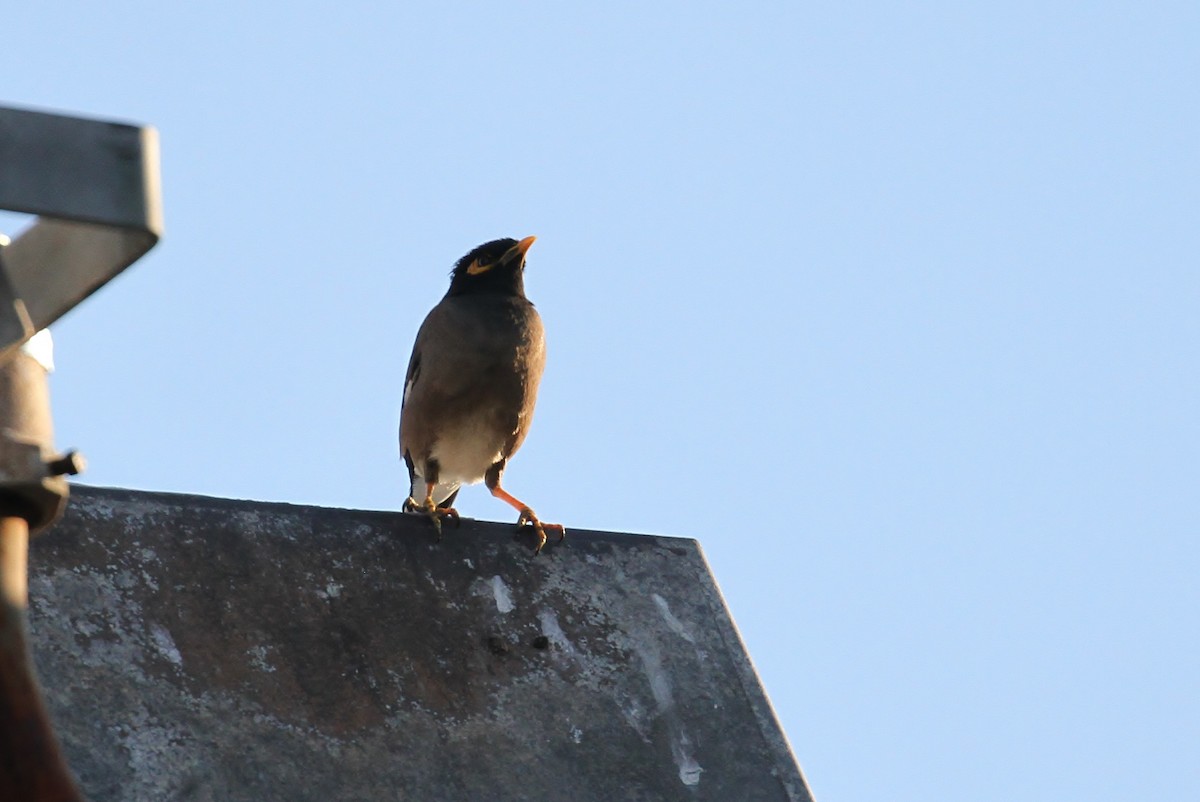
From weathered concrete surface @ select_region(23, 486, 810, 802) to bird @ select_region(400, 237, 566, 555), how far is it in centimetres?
159

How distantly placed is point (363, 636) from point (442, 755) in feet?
1.39

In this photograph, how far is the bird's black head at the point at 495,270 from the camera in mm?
7504

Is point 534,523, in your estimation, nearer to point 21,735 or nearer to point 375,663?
point 375,663

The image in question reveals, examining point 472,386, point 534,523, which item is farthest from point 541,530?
point 472,386

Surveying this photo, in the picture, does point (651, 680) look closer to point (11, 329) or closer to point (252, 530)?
point (252, 530)

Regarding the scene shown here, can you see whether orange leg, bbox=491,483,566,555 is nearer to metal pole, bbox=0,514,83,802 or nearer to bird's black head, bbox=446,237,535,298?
bird's black head, bbox=446,237,535,298

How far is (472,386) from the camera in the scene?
276 inches

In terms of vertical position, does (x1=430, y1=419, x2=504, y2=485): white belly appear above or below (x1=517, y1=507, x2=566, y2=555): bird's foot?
above

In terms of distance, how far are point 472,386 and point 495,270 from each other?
69cm

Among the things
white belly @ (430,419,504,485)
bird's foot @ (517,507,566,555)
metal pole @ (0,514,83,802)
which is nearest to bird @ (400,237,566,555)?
white belly @ (430,419,504,485)

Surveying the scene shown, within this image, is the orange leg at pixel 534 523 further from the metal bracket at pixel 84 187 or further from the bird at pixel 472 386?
the metal bracket at pixel 84 187

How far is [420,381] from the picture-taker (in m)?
7.18

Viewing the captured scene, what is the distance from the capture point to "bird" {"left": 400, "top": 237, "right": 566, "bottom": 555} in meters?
7.04

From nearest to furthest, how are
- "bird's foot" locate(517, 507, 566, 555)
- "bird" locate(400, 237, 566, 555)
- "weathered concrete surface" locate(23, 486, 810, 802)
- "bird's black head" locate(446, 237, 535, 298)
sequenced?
1. "weathered concrete surface" locate(23, 486, 810, 802)
2. "bird's foot" locate(517, 507, 566, 555)
3. "bird" locate(400, 237, 566, 555)
4. "bird's black head" locate(446, 237, 535, 298)
